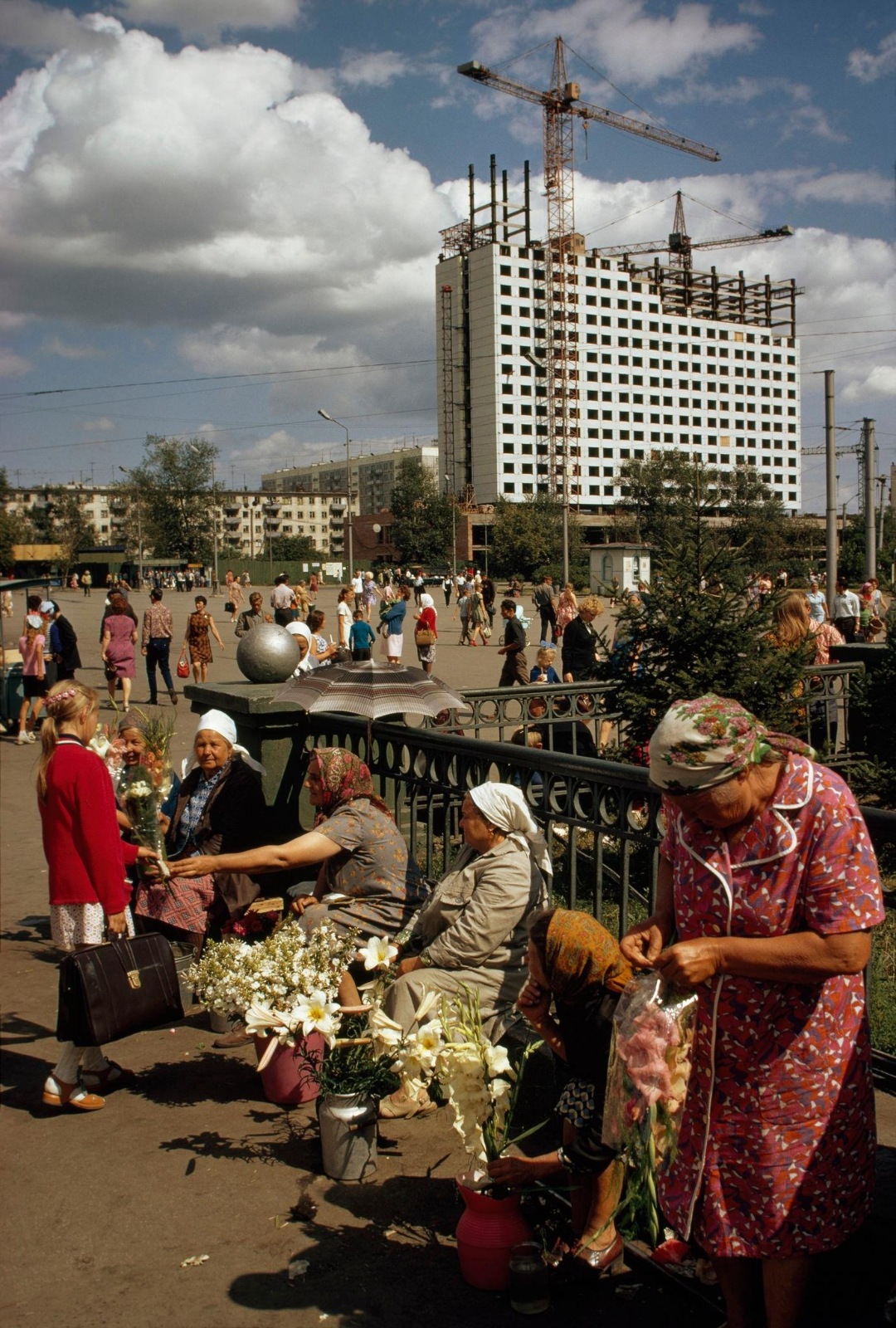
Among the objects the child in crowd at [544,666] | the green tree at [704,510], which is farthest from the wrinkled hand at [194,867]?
the child in crowd at [544,666]

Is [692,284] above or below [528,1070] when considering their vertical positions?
above

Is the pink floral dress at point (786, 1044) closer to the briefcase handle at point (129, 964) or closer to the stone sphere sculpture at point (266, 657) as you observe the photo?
the briefcase handle at point (129, 964)

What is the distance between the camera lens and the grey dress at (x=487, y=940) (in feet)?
13.1

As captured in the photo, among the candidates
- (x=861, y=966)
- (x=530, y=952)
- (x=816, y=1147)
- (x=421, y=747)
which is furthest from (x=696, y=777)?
(x=421, y=747)

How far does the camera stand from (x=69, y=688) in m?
4.75

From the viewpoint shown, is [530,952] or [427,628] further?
[427,628]

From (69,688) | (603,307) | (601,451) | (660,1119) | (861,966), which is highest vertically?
(603,307)

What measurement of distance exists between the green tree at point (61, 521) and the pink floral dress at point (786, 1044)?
113m

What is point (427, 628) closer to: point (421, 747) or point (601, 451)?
point (421, 747)

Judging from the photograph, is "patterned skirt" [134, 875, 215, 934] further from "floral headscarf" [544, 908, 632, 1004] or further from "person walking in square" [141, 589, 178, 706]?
"person walking in square" [141, 589, 178, 706]

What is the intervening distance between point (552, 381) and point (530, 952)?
135 m

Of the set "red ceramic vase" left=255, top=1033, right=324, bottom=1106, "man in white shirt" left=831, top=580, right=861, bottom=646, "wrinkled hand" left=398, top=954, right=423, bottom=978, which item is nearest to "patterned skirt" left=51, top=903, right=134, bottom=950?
"red ceramic vase" left=255, top=1033, right=324, bottom=1106

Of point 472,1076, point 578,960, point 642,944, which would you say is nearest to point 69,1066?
point 472,1076

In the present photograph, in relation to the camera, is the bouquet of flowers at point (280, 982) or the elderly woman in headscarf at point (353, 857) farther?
the elderly woman in headscarf at point (353, 857)
